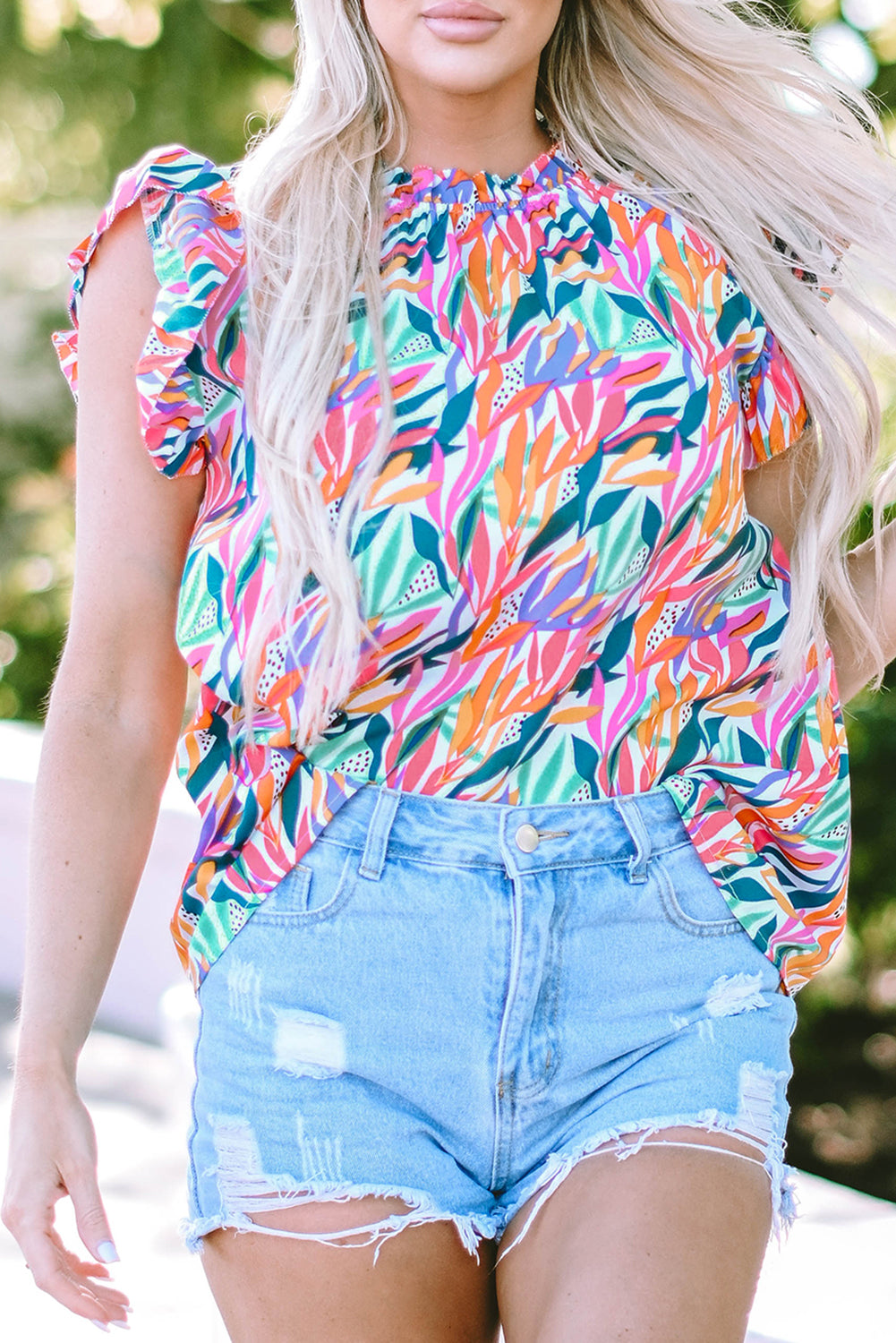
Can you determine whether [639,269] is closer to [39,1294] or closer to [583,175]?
[583,175]

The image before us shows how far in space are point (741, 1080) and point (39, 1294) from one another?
1.98 metres

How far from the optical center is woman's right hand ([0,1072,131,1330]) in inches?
53.8

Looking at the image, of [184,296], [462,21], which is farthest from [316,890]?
[462,21]

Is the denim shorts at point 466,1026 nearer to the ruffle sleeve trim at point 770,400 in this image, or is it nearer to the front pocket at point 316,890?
the front pocket at point 316,890

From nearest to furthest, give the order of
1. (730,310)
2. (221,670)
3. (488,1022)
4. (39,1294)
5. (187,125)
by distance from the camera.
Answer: (488,1022), (221,670), (730,310), (39,1294), (187,125)

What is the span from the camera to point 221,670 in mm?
1488

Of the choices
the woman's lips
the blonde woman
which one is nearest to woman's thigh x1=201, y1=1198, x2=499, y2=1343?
the blonde woman

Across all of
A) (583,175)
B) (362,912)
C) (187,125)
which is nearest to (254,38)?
(187,125)

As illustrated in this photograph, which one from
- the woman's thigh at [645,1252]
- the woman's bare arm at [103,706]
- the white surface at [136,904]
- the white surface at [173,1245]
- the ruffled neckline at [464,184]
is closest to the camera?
the woman's thigh at [645,1252]

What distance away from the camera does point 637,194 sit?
Answer: 165 cm

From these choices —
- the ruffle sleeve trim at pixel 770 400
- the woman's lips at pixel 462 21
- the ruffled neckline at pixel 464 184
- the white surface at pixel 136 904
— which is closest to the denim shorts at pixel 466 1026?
the ruffle sleeve trim at pixel 770 400

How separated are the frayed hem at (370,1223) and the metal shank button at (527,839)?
315 millimetres

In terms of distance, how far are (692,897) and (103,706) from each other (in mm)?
607

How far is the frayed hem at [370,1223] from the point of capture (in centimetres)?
134
